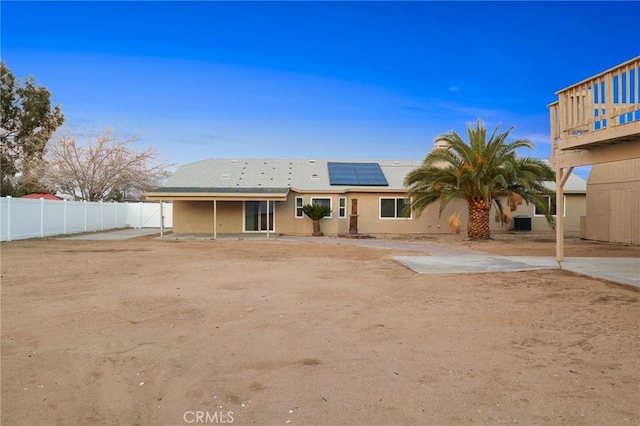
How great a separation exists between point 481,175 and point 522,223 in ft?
27.8

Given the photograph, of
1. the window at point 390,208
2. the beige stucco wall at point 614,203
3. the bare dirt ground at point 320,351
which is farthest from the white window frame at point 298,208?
the bare dirt ground at point 320,351

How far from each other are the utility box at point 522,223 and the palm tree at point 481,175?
5420 millimetres

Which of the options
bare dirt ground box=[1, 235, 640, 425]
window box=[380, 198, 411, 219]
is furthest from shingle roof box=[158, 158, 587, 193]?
bare dirt ground box=[1, 235, 640, 425]

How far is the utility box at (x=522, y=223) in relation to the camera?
84.5ft

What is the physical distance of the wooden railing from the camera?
28.1 feet

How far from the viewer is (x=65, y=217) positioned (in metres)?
24.3

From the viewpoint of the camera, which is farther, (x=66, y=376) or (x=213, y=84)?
(x=213, y=84)

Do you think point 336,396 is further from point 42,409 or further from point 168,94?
point 168,94

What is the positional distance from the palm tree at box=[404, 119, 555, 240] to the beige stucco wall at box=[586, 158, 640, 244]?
3283 millimetres

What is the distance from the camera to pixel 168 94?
22.0 metres

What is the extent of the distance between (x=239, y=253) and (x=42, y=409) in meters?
12.0

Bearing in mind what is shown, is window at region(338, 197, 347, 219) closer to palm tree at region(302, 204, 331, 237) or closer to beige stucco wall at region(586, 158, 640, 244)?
palm tree at region(302, 204, 331, 237)

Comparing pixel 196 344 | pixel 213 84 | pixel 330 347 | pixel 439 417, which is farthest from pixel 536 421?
pixel 213 84

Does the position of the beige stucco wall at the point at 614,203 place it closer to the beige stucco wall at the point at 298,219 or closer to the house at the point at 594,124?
the beige stucco wall at the point at 298,219
